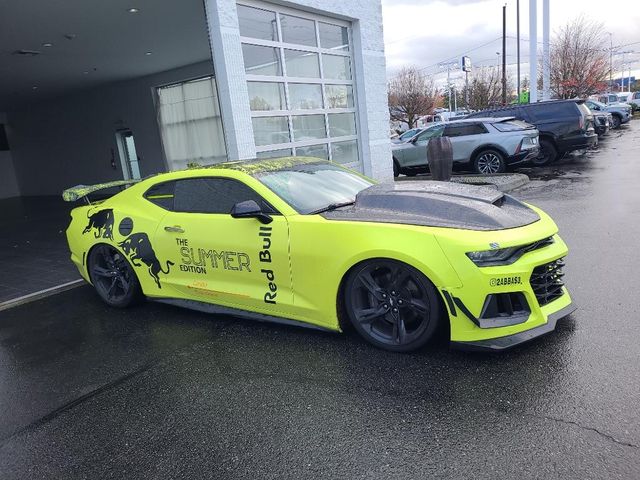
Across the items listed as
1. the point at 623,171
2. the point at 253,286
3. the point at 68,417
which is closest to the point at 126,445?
the point at 68,417

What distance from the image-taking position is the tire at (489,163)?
13.7 meters

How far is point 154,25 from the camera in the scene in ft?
33.3

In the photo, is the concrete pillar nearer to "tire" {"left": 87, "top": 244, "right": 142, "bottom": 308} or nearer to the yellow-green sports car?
the yellow-green sports car

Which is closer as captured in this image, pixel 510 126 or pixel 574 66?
pixel 510 126

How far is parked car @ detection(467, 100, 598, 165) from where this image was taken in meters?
14.6

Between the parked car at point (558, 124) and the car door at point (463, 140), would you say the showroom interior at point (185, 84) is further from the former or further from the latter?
the parked car at point (558, 124)

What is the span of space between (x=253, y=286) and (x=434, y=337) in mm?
1527

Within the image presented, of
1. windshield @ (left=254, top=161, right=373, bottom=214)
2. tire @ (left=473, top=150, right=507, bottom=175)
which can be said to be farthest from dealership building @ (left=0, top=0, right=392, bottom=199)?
windshield @ (left=254, top=161, right=373, bottom=214)

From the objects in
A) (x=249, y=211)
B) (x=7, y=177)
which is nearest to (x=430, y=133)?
(x=249, y=211)

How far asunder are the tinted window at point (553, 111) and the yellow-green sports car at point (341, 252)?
471 inches

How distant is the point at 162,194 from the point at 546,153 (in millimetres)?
13462

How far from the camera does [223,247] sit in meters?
4.29

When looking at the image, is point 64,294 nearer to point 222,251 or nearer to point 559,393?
point 222,251

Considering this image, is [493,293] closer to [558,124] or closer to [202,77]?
[558,124]
